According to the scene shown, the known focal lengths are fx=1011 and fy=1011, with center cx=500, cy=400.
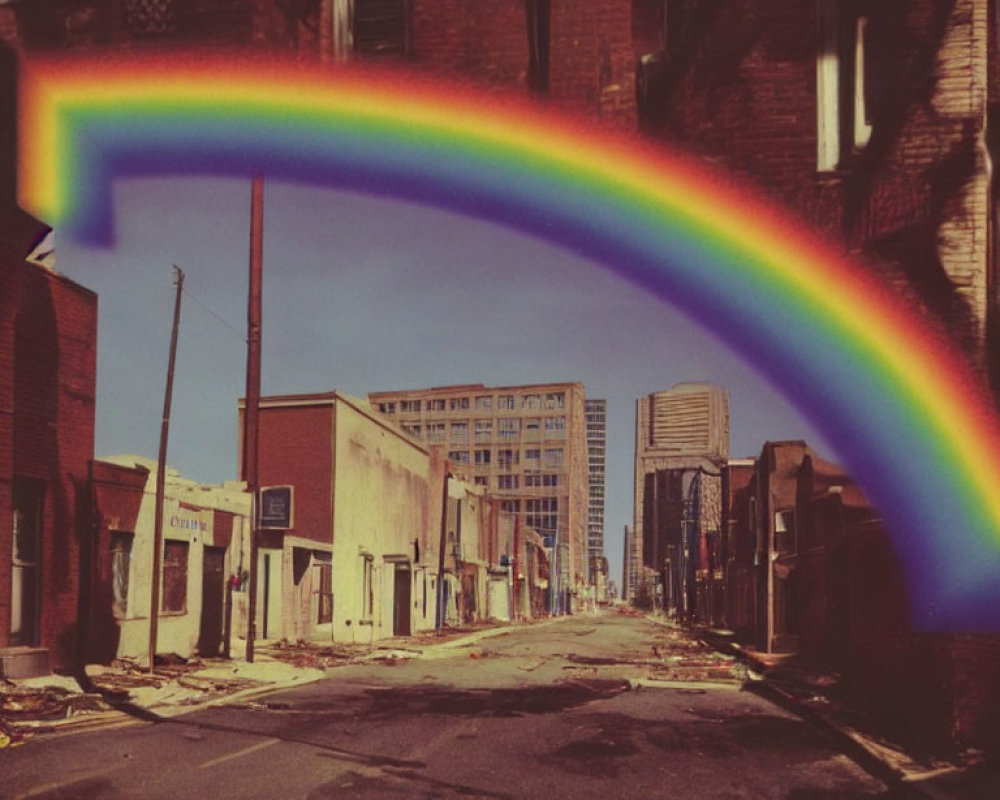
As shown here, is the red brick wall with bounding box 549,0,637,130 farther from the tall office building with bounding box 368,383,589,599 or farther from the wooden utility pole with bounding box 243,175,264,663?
the tall office building with bounding box 368,383,589,599

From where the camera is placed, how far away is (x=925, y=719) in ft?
40.0

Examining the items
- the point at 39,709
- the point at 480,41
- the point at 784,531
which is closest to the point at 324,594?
the point at 784,531

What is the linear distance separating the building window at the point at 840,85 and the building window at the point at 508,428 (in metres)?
141

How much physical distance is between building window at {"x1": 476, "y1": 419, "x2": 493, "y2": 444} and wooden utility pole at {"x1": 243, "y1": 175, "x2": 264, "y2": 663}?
404 feet

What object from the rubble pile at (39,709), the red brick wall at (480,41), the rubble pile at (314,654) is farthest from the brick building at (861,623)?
the rubble pile at (314,654)

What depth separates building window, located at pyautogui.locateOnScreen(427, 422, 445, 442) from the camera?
158 metres

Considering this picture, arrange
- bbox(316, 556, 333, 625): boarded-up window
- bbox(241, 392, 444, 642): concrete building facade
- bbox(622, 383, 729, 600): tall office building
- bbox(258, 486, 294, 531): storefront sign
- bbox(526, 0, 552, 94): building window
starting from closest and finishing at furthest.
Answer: bbox(526, 0, 552, 94): building window, bbox(258, 486, 294, 531): storefront sign, bbox(241, 392, 444, 642): concrete building facade, bbox(316, 556, 333, 625): boarded-up window, bbox(622, 383, 729, 600): tall office building

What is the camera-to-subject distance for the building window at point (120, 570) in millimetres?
20969

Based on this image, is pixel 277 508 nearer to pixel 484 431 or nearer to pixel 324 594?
pixel 324 594

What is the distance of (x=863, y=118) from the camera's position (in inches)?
550

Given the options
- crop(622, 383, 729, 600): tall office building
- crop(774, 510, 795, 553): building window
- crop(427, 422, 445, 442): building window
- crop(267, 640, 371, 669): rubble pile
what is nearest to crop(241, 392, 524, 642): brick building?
crop(267, 640, 371, 669): rubble pile

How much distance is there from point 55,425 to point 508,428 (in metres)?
136

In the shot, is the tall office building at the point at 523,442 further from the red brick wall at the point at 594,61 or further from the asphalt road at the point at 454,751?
the red brick wall at the point at 594,61

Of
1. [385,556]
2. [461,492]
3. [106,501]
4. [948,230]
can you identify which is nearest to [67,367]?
[106,501]
